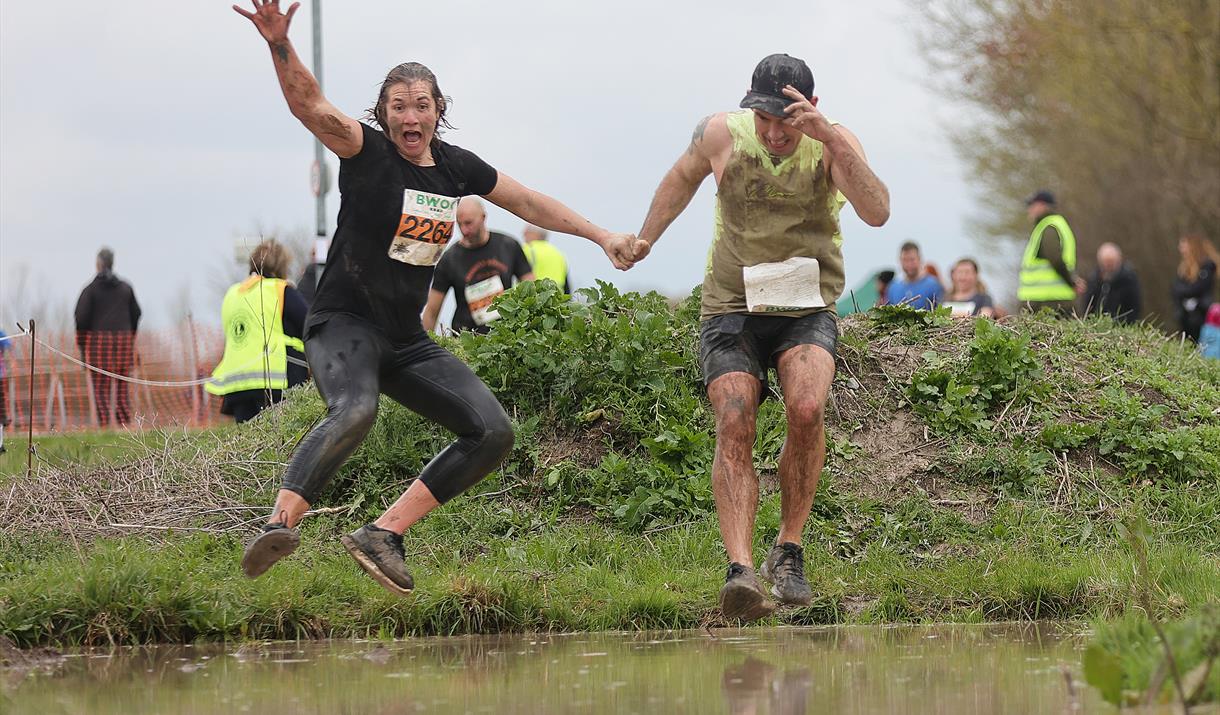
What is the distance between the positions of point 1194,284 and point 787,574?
51.7 ft

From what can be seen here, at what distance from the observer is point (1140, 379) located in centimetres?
1083

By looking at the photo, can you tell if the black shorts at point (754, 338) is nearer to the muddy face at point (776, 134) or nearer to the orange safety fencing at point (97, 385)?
the muddy face at point (776, 134)

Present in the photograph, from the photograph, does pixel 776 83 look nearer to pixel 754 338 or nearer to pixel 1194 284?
pixel 754 338

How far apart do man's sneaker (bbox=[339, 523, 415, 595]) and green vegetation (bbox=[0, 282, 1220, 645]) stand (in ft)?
1.67

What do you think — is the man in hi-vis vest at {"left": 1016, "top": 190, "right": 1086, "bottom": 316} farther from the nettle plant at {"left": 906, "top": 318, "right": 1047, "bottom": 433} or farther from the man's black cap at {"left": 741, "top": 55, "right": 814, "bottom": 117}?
the man's black cap at {"left": 741, "top": 55, "right": 814, "bottom": 117}

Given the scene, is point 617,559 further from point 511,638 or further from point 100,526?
point 100,526

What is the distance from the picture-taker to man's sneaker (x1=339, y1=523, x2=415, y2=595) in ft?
23.5

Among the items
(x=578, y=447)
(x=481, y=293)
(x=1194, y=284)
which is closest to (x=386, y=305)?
(x=578, y=447)

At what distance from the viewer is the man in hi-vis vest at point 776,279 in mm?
7547

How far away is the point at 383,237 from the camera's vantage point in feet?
23.7

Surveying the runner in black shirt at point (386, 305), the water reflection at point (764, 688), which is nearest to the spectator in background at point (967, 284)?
the runner in black shirt at point (386, 305)

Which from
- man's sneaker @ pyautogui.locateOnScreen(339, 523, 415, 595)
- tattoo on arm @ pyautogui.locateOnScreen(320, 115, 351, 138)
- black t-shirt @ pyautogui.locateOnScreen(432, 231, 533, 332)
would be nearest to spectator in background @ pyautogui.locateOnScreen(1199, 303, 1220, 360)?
black t-shirt @ pyautogui.locateOnScreen(432, 231, 533, 332)

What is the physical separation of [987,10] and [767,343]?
28.6 metres

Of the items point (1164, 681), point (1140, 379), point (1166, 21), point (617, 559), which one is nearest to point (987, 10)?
point (1166, 21)
